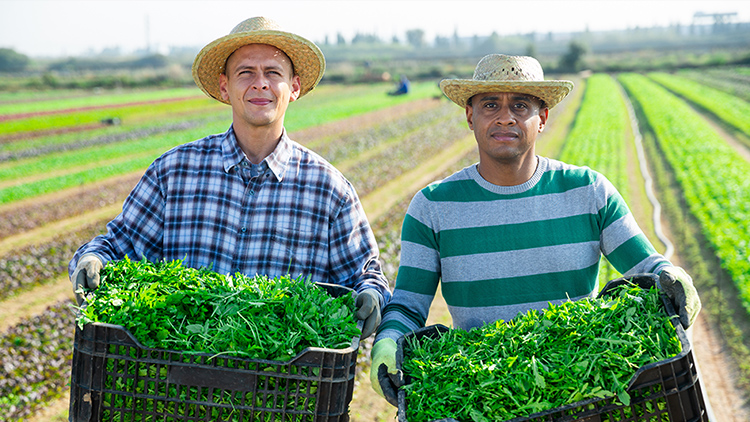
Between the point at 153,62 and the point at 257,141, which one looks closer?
the point at 257,141

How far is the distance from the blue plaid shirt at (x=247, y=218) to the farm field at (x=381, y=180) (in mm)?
2889

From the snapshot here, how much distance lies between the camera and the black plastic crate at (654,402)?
1.75 m

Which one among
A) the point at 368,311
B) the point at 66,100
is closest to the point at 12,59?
the point at 66,100

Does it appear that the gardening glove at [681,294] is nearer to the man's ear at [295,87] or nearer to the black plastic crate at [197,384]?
the black plastic crate at [197,384]

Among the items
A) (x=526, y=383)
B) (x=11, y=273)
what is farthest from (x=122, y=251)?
(x=11, y=273)

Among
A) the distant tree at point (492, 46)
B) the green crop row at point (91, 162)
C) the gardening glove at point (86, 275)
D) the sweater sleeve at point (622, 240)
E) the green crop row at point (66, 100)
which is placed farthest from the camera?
the distant tree at point (492, 46)

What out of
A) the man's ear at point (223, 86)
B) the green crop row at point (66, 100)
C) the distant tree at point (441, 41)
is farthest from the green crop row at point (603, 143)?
the distant tree at point (441, 41)

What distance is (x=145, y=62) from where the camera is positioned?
93938mm

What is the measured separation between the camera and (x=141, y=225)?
2709mm

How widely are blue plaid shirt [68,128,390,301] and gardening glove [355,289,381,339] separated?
Result: 431mm

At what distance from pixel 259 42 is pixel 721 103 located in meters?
29.9

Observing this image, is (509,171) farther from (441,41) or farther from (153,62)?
(441,41)

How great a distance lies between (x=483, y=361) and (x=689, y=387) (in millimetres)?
624

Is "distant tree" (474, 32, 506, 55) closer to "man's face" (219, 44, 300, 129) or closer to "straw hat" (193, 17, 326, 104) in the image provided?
"straw hat" (193, 17, 326, 104)
